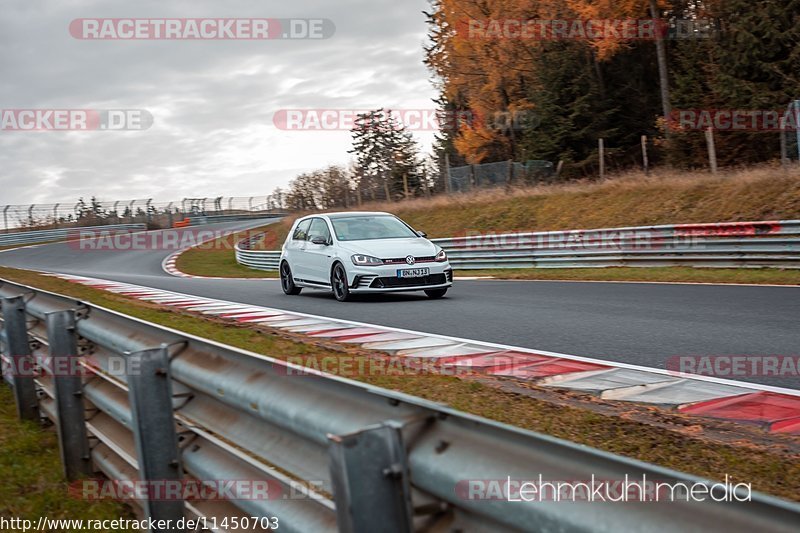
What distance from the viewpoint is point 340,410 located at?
240 cm

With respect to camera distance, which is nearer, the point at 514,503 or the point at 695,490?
the point at 695,490

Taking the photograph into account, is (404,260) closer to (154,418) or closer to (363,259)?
(363,259)

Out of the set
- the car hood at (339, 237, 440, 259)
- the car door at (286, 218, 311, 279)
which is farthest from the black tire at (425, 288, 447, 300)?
the car door at (286, 218, 311, 279)

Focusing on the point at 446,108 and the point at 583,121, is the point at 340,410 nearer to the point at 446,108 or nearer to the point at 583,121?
the point at 583,121

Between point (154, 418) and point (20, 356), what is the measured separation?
141 inches

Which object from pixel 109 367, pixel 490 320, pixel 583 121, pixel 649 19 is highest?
pixel 649 19

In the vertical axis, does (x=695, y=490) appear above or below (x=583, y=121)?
below

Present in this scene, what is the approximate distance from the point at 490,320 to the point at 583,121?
29.2 meters

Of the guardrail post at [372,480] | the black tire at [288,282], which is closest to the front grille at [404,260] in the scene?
the black tire at [288,282]

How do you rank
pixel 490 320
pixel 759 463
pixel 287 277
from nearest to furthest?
pixel 759 463 → pixel 490 320 → pixel 287 277

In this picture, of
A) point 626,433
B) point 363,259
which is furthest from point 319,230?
point 626,433

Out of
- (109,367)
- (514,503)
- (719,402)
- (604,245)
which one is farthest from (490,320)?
(604,245)

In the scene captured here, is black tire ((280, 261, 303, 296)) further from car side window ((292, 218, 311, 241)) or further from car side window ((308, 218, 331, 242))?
car side window ((308, 218, 331, 242))

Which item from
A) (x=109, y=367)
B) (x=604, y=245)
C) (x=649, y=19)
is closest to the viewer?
(x=109, y=367)
